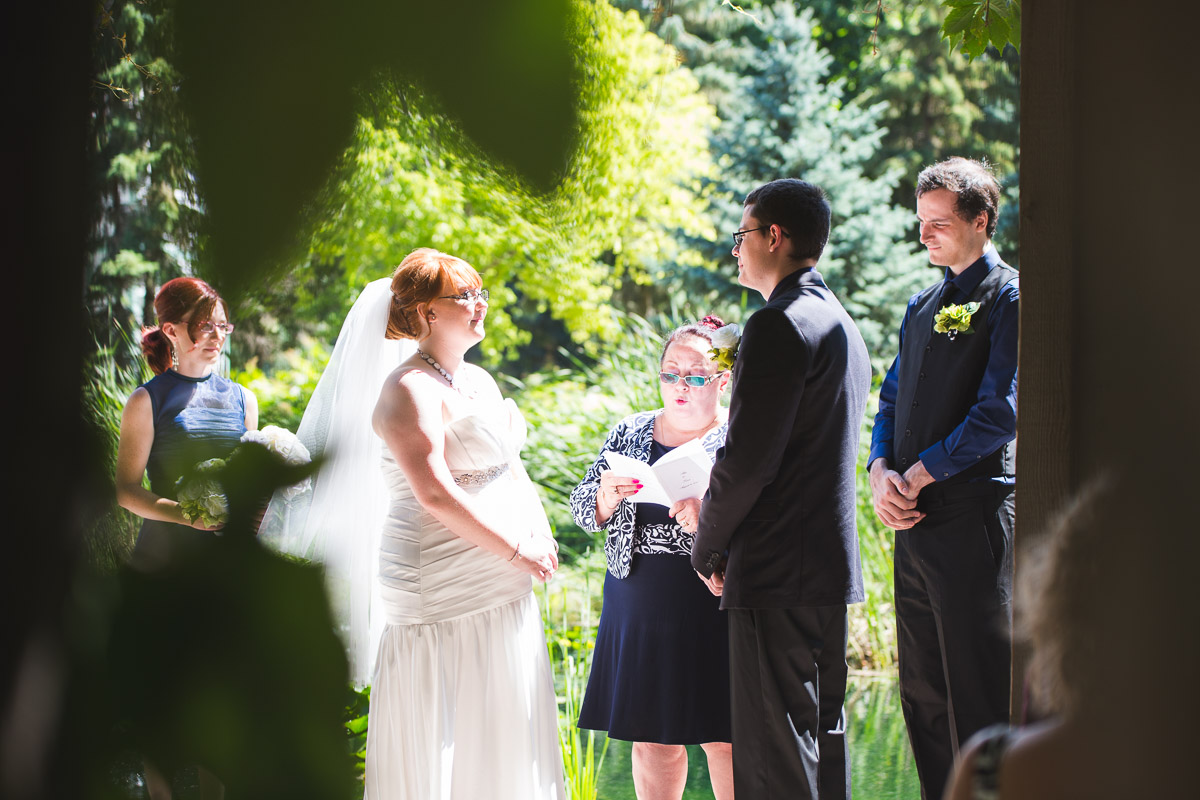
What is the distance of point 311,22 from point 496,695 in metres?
→ 2.85

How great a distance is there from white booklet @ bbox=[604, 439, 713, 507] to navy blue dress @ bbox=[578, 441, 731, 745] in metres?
0.13

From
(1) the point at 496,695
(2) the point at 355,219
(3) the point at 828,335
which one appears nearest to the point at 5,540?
(2) the point at 355,219

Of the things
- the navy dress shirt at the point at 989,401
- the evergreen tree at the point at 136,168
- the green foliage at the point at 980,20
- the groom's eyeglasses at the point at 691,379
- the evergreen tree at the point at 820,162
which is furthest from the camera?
the evergreen tree at the point at 820,162

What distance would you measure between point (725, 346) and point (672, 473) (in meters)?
0.47

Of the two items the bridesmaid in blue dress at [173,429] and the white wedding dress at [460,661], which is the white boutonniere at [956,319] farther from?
the bridesmaid in blue dress at [173,429]

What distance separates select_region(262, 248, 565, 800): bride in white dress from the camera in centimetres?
291

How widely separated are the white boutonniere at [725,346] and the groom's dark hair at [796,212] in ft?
1.23

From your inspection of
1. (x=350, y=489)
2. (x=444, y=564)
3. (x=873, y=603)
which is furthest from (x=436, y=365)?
(x=873, y=603)

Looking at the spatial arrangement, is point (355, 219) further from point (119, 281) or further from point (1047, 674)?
point (1047, 674)

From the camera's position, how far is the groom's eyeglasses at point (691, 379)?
3.28 meters

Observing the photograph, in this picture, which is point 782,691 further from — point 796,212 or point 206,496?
point 206,496

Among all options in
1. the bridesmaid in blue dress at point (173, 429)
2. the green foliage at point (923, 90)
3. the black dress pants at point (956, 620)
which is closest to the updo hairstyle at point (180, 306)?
the bridesmaid in blue dress at point (173, 429)

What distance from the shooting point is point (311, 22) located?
39 cm

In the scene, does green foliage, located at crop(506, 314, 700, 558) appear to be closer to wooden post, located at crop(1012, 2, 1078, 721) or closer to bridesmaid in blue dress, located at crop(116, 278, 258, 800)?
wooden post, located at crop(1012, 2, 1078, 721)
